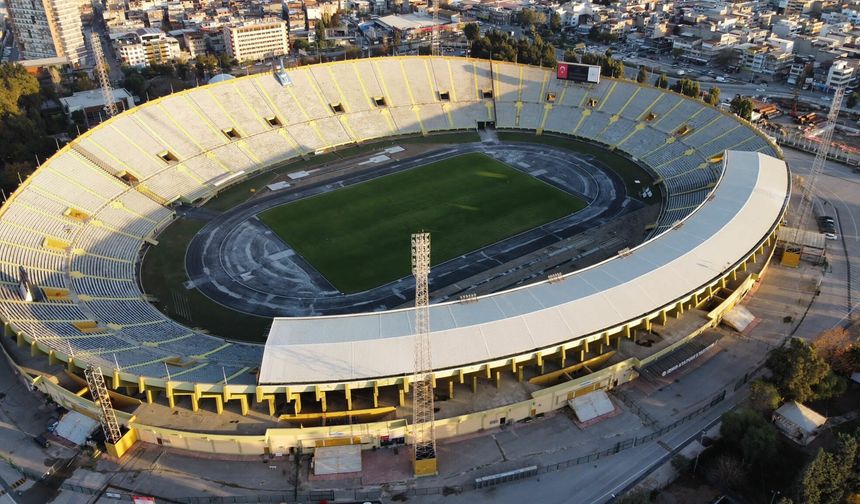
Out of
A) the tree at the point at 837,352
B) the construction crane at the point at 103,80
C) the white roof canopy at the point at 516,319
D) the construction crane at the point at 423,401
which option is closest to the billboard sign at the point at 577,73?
the white roof canopy at the point at 516,319

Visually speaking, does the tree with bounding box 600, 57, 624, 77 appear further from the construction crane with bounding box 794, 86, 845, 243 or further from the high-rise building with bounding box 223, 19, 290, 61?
the high-rise building with bounding box 223, 19, 290, 61

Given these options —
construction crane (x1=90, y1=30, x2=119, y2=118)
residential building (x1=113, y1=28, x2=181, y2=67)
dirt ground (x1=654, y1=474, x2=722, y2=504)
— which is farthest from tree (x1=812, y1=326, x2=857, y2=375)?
residential building (x1=113, y1=28, x2=181, y2=67)

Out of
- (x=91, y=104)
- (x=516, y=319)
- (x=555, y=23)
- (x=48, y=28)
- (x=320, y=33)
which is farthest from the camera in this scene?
(x=555, y=23)

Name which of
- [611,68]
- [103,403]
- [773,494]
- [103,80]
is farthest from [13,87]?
[773,494]

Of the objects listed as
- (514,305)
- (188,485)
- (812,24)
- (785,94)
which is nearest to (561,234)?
(514,305)

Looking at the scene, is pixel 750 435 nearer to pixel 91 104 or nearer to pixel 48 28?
pixel 91 104

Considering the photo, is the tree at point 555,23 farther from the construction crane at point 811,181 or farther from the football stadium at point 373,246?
the construction crane at point 811,181
